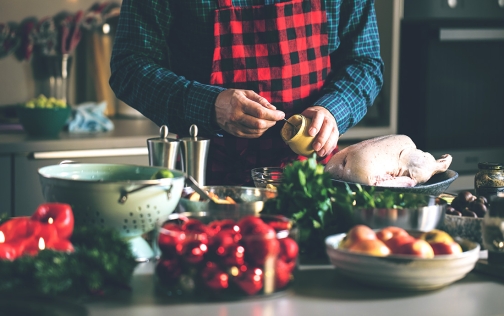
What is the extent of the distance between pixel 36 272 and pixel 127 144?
168 centimetres

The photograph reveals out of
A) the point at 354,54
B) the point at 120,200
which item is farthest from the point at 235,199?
the point at 354,54

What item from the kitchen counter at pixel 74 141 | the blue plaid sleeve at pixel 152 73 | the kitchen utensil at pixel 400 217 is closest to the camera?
the kitchen utensil at pixel 400 217

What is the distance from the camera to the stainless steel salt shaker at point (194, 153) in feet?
3.94

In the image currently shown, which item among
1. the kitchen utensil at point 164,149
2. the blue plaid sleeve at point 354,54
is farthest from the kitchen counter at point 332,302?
the blue plaid sleeve at point 354,54

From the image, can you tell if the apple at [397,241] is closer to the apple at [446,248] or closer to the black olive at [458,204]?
the apple at [446,248]

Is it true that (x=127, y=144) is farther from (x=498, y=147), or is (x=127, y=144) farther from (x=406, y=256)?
(x=406, y=256)

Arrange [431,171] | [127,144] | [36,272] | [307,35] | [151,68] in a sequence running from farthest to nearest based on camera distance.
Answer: [127,144] → [307,35] → [151,68] → [431,171] → [36,272]

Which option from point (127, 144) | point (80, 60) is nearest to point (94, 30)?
point (80, 60)

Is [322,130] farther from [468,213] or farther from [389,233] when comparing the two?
[389,233]

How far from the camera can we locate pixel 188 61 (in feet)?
5.62

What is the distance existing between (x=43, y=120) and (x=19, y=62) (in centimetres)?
59

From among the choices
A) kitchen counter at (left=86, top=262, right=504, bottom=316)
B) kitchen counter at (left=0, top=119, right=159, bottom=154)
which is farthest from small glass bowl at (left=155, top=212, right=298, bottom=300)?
kitchen counter at (left=0, top=119, right=159, bottom=154)

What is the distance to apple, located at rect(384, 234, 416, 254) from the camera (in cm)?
91

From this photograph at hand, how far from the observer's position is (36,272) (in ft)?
2.67
